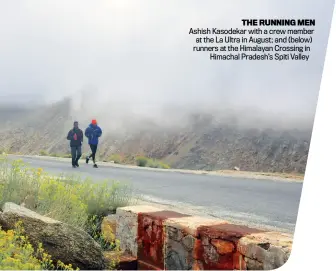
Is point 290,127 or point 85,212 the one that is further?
point 85,212

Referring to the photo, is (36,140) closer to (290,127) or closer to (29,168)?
(29,168)

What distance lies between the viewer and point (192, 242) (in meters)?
2.56

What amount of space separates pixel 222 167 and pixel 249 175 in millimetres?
145

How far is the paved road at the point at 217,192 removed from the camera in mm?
2912

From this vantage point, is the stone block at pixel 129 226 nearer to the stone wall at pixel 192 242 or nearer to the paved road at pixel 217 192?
the stone wall at pixel 192 242

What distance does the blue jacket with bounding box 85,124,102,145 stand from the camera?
9.59 feet

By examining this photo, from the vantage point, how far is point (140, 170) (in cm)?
295

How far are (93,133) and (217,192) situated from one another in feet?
2.42

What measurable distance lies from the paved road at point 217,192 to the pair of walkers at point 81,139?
0.17 ft

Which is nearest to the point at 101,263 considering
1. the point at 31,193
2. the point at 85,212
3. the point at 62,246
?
the point at 62,246

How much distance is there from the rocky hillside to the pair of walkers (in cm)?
3

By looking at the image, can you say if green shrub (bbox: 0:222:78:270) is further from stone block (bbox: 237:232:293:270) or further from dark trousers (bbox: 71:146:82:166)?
stone block (bbox: 237:232:293:270)

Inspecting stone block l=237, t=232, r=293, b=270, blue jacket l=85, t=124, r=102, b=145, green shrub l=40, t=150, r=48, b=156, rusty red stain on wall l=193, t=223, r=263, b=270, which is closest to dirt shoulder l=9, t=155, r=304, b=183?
green shrub l=40, t=150, r=48, b=156

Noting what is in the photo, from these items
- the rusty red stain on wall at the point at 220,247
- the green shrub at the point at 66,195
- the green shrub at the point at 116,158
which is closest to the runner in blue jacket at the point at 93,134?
the green shrub at the point at 116,158
